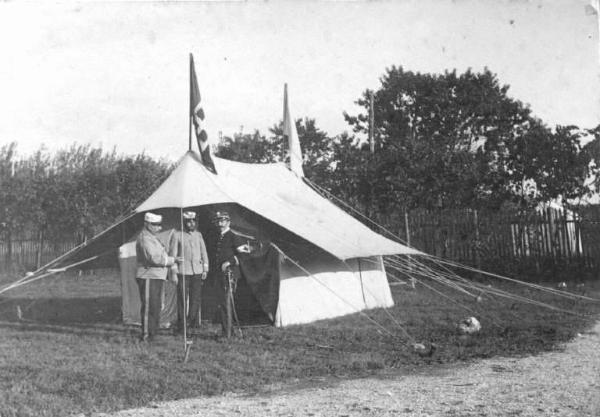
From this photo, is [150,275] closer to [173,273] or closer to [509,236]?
[173,273]

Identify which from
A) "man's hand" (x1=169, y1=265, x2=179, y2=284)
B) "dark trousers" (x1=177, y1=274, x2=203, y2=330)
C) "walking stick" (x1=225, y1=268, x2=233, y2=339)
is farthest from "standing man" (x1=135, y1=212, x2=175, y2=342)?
"walking stick" (x1=225, y1=268, x2=233, y2=339)

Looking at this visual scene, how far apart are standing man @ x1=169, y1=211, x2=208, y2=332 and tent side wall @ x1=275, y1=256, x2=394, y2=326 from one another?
1151 millimetres

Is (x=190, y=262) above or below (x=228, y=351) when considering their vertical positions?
above

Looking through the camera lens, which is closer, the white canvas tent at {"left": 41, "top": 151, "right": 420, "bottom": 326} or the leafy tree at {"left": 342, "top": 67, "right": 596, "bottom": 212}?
the white canvas tent at {"left": 41, "top": 151, "right": 420, "bottom": 326}

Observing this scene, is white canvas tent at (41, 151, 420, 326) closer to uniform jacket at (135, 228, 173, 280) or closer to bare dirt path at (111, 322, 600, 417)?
uniform jacket at (135, 228, 173, 280)

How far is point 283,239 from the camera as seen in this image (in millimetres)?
8477

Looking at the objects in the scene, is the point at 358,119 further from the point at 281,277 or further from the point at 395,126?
the point at 281,277

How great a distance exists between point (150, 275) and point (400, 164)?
346 inches

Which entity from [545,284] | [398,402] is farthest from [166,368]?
[545,284]

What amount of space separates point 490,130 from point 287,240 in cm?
2008

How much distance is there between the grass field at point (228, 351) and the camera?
201 inches

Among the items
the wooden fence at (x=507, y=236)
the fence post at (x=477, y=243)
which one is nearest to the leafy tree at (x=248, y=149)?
the wooden fence at (x=507, y=236)

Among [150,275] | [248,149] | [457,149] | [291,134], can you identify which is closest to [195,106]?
[150,275]

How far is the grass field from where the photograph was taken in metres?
5.12
